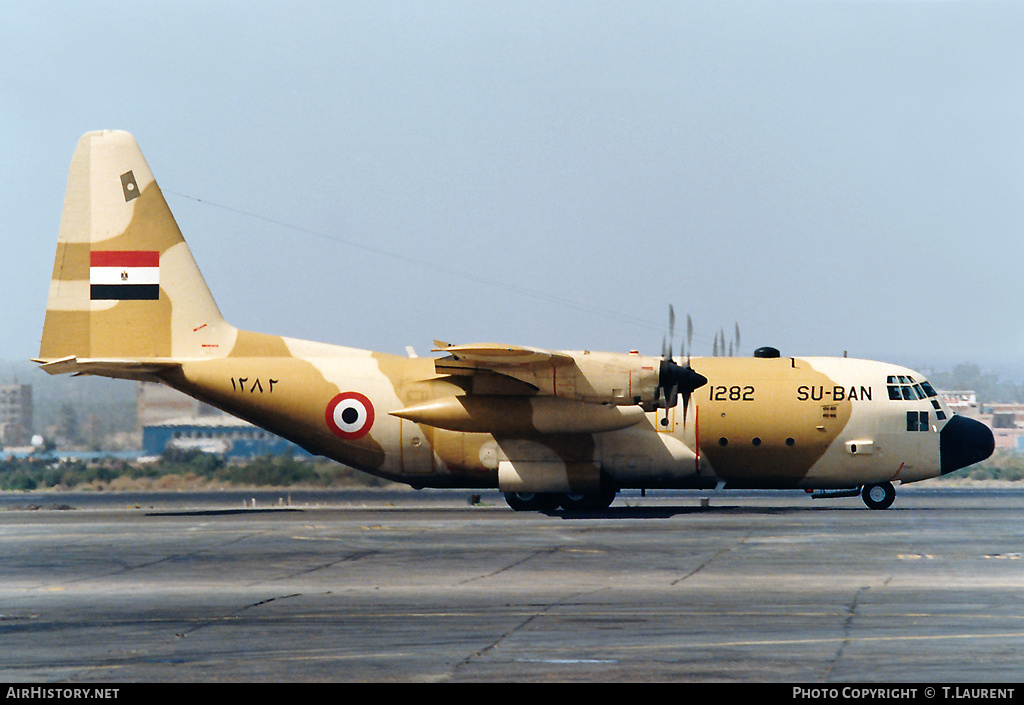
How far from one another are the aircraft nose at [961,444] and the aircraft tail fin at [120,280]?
21772mm

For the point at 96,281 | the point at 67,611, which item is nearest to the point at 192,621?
the point at 67,611

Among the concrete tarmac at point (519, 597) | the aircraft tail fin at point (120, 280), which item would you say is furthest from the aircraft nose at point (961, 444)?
the aircraft tail fin at point (120, 280)

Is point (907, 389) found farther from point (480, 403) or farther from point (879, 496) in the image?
point (480, 403)

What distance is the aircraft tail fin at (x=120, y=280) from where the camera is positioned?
1304 inches

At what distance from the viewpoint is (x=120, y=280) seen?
33.4 m

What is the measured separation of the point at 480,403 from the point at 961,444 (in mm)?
14225

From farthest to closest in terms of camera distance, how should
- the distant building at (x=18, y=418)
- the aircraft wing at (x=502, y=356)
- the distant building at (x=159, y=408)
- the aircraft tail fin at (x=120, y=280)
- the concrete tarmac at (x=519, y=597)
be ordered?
the distant building at (x=18, y=418) → the distant building at (x=159, y=408) → the aircraft tail fin at (x=120, y=280) → the aircraft wing at (x=502, y=356) → the concrete tarmac at (x=519, y=597)

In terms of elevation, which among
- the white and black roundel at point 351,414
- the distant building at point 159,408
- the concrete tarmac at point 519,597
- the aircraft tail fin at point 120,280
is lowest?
the concrete tarmac at point 519,597

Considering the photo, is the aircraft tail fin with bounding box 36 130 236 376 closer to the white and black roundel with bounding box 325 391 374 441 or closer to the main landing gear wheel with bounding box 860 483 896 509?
the white and black roundel with bounding box 325 391 374 441

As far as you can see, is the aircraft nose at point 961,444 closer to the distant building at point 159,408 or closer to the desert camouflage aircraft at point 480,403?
the desert camouflage aircraft at point 480,403

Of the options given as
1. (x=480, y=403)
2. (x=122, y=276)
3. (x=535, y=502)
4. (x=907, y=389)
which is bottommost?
(x=535, y=502)

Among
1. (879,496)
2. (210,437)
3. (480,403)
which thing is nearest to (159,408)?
(210,437)
